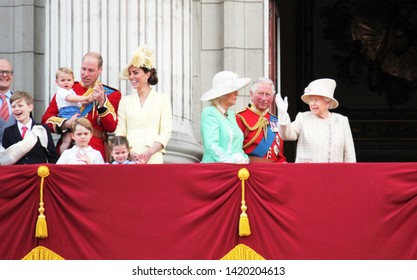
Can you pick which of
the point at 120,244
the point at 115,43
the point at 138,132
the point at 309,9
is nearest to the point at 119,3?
the point at 115,43

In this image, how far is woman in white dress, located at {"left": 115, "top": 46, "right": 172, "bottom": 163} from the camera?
16609 millimetres

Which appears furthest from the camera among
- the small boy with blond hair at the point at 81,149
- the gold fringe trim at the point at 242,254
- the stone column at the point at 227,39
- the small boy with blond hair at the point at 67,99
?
the stone column at the point at 227,39

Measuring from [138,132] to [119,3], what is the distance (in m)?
2.90

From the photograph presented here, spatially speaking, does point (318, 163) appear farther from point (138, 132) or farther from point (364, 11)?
point (364, 11)

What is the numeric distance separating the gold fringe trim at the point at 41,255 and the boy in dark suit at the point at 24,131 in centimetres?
95

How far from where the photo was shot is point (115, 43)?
1911cm

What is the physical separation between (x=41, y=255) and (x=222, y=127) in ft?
6.83

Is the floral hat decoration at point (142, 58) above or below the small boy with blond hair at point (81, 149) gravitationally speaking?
above

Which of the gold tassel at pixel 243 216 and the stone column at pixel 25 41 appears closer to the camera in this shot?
the gold tassel at pixel 243 216

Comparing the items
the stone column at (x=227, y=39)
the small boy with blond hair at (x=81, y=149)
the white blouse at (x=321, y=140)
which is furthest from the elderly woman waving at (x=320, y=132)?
the stone column at (x=227, y=39)

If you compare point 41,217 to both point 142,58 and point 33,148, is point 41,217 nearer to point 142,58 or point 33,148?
point 33,148

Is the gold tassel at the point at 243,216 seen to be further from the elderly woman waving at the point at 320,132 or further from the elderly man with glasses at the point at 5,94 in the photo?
the elderly man with glasses at the point at 5,94

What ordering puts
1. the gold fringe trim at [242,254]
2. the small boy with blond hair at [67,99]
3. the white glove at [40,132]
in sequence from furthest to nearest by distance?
the small boy with blond hair at [67,99]
the white glove at [40,132]
the gold fringe trim at [242,254]

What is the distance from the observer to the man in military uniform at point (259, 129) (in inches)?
667
